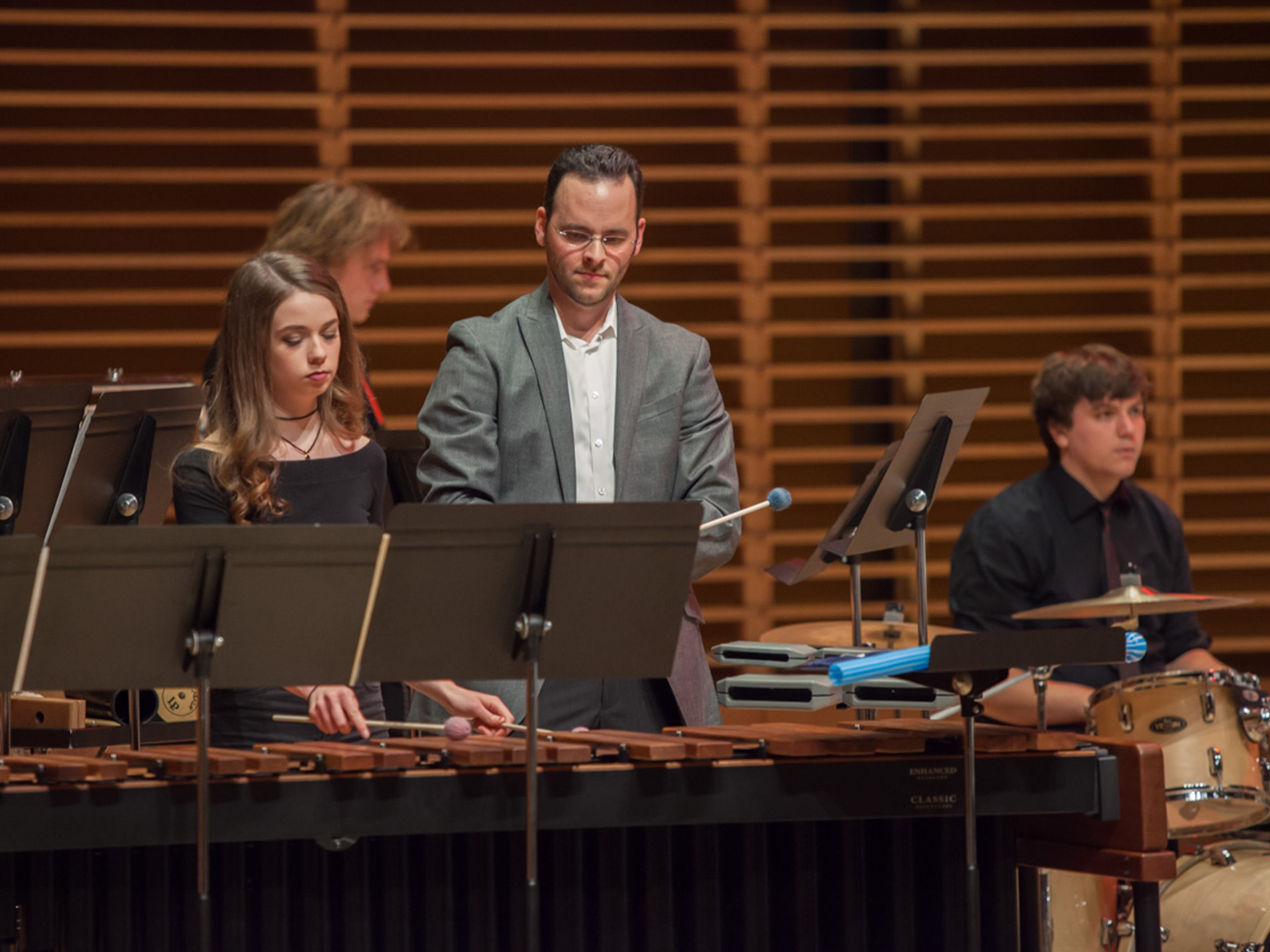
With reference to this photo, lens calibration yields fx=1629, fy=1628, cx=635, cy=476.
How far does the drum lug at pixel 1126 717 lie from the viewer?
10.6ft

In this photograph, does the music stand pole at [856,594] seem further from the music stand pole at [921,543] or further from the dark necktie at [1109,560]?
the dark necktie at [1109,560]

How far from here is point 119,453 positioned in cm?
271

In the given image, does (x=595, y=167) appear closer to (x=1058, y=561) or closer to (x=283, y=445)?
(x=283, y=445)

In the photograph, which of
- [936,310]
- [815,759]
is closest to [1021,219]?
[936,310]

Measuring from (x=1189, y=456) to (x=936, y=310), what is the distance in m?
0.96

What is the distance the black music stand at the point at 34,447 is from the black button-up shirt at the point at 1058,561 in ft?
6.91

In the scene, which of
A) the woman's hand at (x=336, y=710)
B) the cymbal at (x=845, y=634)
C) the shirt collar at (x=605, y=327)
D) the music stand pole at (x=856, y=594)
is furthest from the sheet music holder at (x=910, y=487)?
the woman's hand at (x=336, y=710)

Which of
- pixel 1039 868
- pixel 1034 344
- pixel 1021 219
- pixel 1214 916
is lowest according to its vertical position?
pixel 1214 916

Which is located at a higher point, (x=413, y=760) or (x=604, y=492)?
(x=604, y=492)

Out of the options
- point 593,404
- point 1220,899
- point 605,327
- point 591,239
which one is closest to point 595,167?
point 591,239

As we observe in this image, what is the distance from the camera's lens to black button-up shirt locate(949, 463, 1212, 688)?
3.87 meters

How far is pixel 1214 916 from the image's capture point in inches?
126

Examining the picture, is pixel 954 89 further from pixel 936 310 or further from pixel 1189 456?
pixel 1189 456

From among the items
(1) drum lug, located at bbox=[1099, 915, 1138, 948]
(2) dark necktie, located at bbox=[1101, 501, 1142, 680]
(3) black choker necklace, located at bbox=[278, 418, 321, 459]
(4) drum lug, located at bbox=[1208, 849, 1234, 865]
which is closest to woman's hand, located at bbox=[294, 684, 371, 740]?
(3) black choker necklace, located at bbox=[278, 418, 321, 459]
